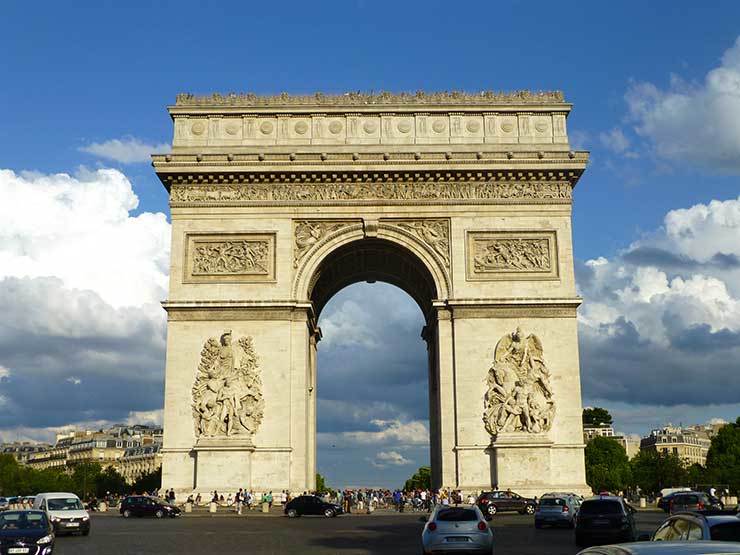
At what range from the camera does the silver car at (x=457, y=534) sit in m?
17.1

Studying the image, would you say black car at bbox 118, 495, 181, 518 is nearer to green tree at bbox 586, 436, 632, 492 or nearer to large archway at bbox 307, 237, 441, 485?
large archway at bbox 307, 237, 441, 485

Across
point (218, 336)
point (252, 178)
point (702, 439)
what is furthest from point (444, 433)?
point (702, 439)

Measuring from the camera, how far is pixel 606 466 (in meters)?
94.9

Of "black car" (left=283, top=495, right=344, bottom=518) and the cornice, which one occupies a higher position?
the cornice

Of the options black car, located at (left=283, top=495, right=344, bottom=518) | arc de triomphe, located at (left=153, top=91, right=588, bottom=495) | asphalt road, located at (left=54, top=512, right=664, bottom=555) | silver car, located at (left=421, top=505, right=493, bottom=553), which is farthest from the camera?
arc de triomphe, located at (left=153, top=91, right=588, bottom=495)

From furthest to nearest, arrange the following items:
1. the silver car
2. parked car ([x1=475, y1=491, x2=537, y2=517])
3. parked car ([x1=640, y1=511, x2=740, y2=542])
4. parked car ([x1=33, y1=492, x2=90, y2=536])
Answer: parked car ([x1=475, y1=491, x2=537, y2=517]) → parked car ([x1=33, y1=492, x2=90, y2=536]) → the silver car → parked car ([x1=640, y1=511, x2=740, y2=542])

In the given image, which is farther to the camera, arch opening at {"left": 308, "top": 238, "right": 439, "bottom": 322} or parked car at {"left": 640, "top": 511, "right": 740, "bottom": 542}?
arch opening at {"left": 308, "top": 238, "right": 439, "bottom": 322}

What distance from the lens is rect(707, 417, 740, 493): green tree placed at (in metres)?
72.4

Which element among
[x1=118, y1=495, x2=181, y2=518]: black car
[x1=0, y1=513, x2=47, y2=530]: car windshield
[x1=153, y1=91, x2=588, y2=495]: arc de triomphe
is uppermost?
[x1=153, y1=91, x2=588, y2=495]: arc de triomphe

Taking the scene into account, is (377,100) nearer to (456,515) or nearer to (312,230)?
(312,230)

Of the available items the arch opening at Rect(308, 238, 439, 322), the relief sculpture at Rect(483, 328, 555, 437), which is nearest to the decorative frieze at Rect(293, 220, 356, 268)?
the arch opening at Rect(308, 238, 439, 322)

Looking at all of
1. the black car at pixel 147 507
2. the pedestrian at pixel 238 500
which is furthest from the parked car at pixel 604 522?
the black car at pixel 147 507

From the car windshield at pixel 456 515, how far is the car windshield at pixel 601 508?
159 inches

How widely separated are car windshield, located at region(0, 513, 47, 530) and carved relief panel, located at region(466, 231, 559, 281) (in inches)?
831
